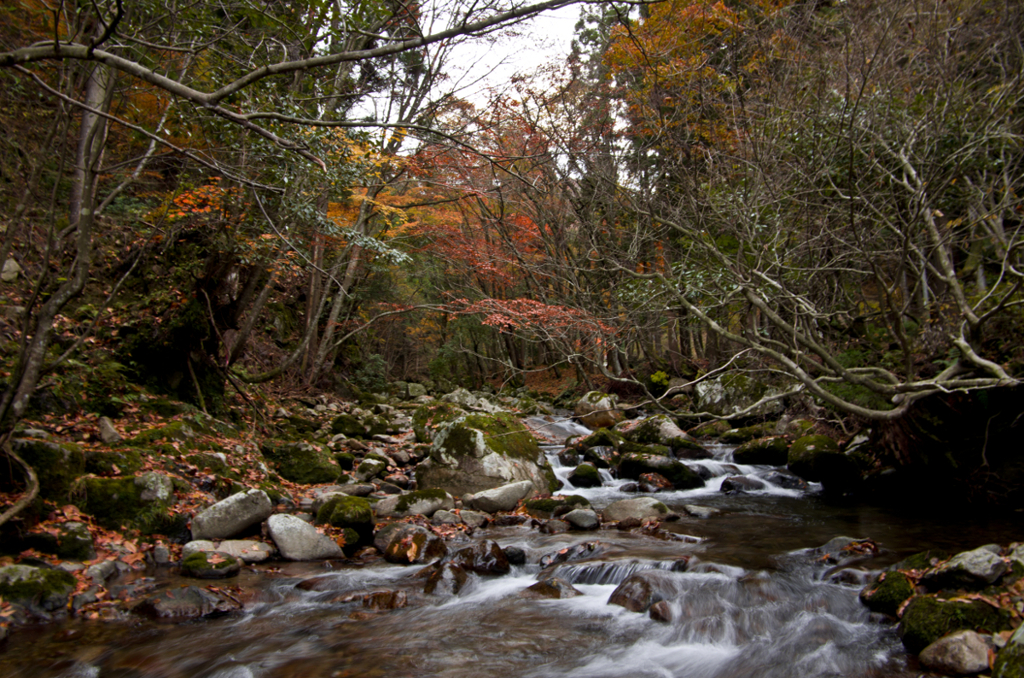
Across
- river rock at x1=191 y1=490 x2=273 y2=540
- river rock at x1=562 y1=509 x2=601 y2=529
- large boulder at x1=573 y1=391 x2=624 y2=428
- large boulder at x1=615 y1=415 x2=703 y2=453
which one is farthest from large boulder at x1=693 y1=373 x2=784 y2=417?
river rock at x1=191 y1=490 x2=273 y2=540

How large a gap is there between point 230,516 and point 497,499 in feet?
10.6

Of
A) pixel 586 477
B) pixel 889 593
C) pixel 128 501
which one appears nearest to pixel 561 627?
pixel 889 593

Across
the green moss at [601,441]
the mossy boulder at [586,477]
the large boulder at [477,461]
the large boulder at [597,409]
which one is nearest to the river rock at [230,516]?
the large boulder at [477,461]

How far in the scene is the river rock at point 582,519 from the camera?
269 inches

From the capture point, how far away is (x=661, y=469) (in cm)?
941

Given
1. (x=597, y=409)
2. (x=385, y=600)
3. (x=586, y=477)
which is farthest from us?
(x=597, y=409)

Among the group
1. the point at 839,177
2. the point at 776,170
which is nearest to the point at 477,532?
the point at 776,170

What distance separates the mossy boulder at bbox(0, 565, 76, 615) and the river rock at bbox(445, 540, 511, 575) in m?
3.06

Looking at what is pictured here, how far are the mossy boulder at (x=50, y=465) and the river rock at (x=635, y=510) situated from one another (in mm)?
5666

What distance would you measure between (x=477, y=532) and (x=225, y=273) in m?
5.49

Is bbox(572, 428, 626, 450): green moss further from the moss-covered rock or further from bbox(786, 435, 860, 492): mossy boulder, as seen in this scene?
the moss-covered rock

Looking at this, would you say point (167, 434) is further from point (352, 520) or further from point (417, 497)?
point (417, 497)

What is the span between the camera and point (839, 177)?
7.79m

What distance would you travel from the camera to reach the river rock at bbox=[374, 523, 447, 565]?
5.74 m
